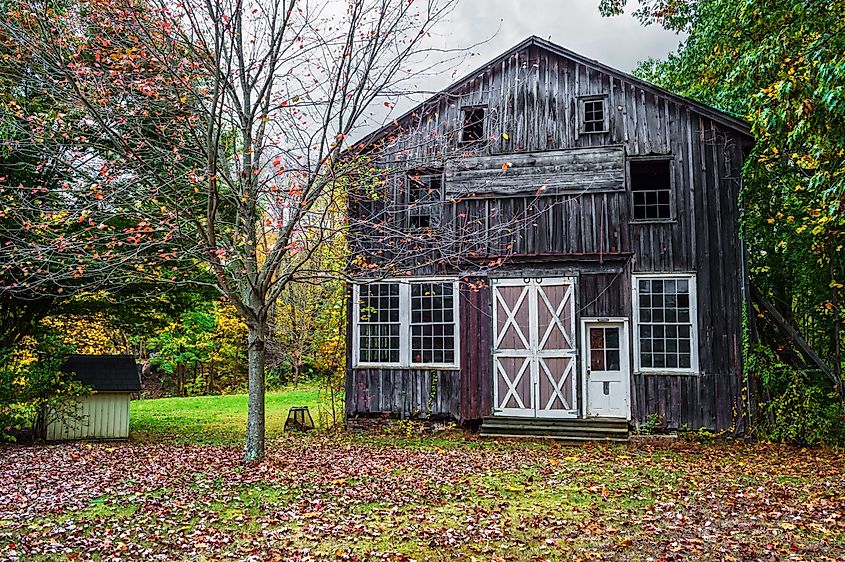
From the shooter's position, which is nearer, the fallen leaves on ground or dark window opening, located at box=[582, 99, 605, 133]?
the fallen leaves on ground

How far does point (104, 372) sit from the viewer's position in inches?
575

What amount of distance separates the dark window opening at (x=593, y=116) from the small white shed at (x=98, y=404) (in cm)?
1113

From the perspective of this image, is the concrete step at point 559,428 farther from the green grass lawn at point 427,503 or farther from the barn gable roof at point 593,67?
the barn gable roof at point 593,67

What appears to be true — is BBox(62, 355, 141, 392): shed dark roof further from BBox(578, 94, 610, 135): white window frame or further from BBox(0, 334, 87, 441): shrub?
BBox(578, 94, 610, 135): white window frame

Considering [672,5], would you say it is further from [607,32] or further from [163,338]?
[163,338]

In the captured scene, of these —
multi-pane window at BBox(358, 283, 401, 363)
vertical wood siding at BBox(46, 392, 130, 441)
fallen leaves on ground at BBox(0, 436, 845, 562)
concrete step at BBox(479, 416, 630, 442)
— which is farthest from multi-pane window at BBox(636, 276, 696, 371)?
vertical wood siding at BBox(46, 392, 130, 441)

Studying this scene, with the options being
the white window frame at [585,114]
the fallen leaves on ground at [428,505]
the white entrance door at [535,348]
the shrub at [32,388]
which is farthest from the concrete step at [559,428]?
the shrub at [32,388]

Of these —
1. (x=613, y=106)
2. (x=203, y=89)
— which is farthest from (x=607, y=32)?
(x=203, y=89)

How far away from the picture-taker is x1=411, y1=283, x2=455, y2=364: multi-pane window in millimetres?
14430

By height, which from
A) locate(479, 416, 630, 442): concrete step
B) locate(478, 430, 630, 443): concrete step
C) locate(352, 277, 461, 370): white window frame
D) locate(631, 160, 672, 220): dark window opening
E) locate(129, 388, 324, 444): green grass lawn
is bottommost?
locate(129, 388, 324, 444): green grass lawn

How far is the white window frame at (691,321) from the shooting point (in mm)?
13008

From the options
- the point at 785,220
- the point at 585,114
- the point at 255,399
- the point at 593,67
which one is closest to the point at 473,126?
the point at 585,114

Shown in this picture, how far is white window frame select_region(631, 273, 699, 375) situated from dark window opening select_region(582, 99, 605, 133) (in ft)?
10.4

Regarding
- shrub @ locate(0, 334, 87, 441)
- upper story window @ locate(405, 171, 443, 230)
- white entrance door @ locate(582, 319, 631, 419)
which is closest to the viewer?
shrub @ locate(0, 334, 87, 441)
